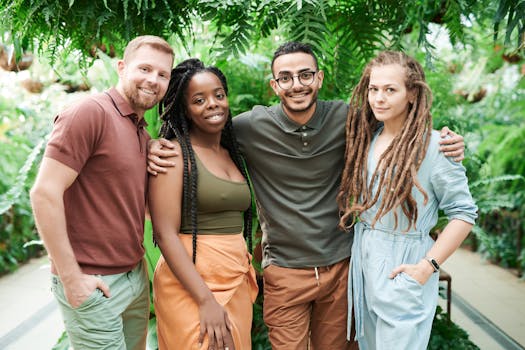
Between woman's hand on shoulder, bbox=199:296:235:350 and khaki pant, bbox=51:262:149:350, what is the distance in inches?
11.1

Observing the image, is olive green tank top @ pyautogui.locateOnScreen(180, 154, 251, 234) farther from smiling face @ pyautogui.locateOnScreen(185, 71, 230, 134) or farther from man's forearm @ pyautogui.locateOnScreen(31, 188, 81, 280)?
man's forearm @ pyautogui.locateOnScreen(31, 188, 81, 280)

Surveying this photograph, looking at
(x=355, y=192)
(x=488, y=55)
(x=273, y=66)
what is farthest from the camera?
(x=488, y=55)

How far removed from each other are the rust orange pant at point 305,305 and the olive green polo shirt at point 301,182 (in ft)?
0.18

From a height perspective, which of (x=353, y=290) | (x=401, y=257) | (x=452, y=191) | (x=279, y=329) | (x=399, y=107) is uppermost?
(x=399, y=107)

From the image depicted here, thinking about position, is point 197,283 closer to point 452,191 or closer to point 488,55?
point 452,191

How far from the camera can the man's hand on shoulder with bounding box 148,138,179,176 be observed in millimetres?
1938

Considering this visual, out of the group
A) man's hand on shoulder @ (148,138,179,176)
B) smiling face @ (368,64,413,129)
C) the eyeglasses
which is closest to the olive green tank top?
man's hand on shoulder @ (148,138,179,176)

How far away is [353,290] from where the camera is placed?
86.8 inches

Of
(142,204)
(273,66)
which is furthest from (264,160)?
(142,204)

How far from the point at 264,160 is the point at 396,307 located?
2.82ft

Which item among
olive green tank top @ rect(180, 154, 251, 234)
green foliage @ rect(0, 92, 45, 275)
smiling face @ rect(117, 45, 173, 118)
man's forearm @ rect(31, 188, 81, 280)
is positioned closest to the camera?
man's forearm @ rect(31, 188, 81, 280)

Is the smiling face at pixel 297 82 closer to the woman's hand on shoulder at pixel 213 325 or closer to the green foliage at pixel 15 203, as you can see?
the woman's hand on shoulder at pixel 213 325

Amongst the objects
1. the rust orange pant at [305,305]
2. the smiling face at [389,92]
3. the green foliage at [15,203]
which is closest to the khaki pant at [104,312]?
the rust orange pant at [305,305]

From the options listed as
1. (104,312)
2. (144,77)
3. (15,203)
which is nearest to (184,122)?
(144,77)
